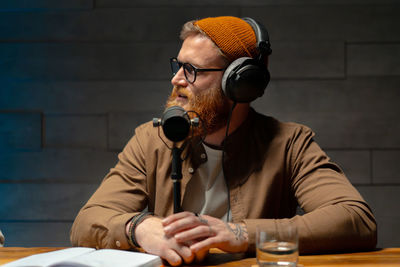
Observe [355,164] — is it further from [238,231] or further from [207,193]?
[238,231]

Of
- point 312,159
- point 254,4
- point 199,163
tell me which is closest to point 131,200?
point 199,163

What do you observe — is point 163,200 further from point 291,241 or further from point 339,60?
point 339,60

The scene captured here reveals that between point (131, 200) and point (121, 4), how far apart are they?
1.28m

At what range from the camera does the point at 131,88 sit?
8.01 feet

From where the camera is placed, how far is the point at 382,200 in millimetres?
2414

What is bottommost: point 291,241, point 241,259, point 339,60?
point 241,259

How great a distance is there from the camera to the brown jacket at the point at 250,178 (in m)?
1.49

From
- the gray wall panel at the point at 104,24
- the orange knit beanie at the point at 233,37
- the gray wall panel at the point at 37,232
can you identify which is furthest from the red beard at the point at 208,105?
the gray wall panel at the point at 37,232

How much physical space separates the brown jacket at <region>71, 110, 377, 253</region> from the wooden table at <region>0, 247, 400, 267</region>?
17cm

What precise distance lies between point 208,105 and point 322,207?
0.59 m

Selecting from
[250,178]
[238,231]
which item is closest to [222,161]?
[250,178]

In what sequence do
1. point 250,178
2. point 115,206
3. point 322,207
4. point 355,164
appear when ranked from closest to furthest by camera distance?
point 322,207
point 115,206
point 250,178
point 355,164

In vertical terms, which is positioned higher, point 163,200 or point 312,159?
point 312,159

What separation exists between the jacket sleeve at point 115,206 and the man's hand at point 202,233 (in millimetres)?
200
